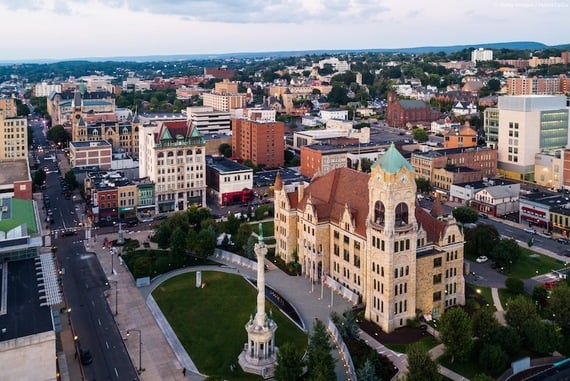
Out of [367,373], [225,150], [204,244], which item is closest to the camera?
[367,373]

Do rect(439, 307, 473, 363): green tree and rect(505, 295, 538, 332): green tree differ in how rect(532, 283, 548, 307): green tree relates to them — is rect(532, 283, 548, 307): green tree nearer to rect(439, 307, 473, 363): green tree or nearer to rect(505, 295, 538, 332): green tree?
rect(505, 295, 538, 332): green tree

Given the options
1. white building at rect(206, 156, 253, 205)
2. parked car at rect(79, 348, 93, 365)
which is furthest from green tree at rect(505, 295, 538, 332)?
white building at rect(206, 156, 253, 205)

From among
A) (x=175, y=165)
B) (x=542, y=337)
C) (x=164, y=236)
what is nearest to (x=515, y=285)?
(x=542, y=337)

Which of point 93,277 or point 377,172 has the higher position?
point 377,172

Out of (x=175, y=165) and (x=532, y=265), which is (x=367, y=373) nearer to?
(x=532, y=265)

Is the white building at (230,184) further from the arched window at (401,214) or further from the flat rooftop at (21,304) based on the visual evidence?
the arched window at (401,214)

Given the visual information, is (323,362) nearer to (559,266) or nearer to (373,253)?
(373,253)

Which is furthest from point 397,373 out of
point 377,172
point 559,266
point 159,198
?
point 159,198
